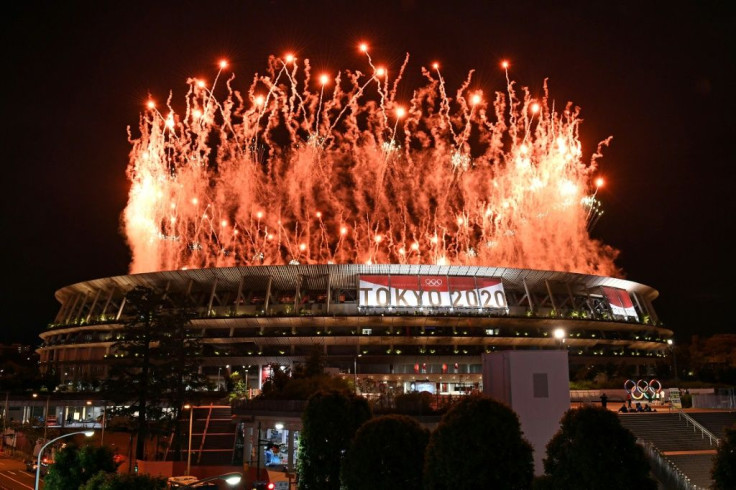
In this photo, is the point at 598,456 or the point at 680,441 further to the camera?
the point at 680,441

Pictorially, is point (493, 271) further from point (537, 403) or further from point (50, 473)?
point (50, 473)

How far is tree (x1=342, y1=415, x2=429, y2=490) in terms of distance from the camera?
2069cm

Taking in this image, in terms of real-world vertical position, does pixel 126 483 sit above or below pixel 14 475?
above

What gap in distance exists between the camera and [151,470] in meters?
43.8

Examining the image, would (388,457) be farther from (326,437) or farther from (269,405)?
(269,405)

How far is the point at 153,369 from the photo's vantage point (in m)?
49.0

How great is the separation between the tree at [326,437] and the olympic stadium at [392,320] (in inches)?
1619

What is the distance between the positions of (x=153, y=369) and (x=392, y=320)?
28254 millimetres

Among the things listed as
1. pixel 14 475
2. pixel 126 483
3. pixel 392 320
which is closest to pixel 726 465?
pixel 126 483

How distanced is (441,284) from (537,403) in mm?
44948

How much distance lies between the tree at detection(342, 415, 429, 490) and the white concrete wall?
8.05 m

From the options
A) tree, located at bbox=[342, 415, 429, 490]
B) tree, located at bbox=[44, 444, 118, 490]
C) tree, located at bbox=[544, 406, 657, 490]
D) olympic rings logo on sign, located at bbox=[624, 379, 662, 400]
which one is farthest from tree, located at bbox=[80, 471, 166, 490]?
olympic rings logo on sign, located at bbox=[624, 379, 662, 400]

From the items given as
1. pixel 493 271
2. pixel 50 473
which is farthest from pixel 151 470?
pixel 493 271

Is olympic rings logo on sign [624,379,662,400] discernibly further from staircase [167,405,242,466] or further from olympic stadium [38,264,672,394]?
staircase [167,405,242,466]
